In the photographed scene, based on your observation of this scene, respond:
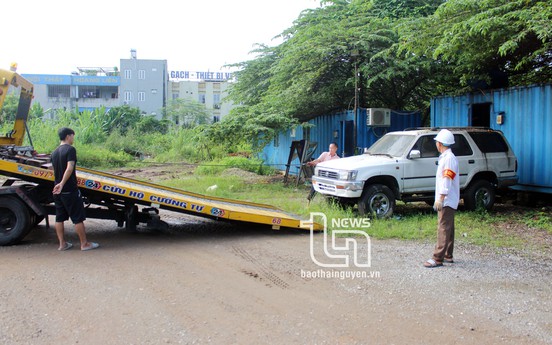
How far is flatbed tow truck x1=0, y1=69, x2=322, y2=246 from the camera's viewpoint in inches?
279

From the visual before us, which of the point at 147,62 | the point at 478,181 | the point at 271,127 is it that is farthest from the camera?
the point at 147,62

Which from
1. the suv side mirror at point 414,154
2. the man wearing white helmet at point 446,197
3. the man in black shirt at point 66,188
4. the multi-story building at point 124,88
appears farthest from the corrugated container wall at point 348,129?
the multi-story building at point 124,88

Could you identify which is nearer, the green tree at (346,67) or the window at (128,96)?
the green tree at (346,67)

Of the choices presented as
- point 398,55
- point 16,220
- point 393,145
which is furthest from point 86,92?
point 16,220

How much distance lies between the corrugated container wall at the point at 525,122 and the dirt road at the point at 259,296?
4.96 meters

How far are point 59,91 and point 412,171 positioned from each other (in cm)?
6606

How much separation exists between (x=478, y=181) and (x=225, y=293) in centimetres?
737

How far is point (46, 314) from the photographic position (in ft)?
14.8

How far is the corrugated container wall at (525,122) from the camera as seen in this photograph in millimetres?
10688

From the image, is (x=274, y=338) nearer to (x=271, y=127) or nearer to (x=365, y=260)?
(x=365, y=260)

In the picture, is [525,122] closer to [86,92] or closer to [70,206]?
[70,206]

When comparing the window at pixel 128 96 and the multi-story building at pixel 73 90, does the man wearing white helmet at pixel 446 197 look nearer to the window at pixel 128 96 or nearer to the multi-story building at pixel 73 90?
the multi-story building at pixel 73 90

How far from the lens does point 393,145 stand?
10.2 meters

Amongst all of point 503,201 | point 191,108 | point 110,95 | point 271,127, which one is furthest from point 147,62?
point 503,201
